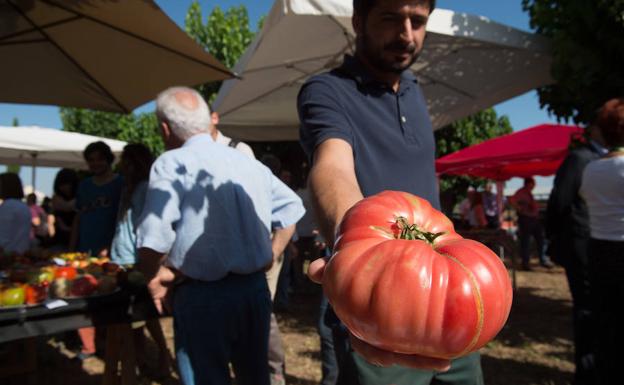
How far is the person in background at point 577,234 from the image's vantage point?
331 cm

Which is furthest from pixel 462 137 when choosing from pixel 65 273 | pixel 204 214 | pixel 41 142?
pixel 204 214

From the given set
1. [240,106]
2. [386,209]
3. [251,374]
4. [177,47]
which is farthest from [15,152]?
[386,209]

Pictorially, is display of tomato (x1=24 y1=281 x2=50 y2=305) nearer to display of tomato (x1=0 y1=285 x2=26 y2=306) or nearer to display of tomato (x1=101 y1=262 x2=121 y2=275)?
display of tomato (x1=0 y1=285 x2=26 y2=306)

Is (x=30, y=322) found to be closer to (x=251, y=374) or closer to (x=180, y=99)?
(x=251, y=374)

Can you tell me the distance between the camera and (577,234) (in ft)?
11.3

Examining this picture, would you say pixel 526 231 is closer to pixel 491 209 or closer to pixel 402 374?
pixel 491 209

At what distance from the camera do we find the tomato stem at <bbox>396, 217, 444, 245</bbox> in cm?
89

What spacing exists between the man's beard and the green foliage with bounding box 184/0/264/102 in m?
18.0

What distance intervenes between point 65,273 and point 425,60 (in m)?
4.40

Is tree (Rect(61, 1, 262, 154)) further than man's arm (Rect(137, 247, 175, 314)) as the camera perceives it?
Yes

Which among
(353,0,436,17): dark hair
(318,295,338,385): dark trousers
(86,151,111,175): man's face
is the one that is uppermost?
(353,0,436,17): dark hair

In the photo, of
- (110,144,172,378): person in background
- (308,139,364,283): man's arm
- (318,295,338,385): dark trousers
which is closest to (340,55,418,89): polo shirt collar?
(308,139,364,283): man's arm

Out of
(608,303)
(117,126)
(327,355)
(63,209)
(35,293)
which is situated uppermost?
(117,126)

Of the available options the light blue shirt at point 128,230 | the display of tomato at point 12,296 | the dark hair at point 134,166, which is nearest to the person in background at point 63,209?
the light blue shirt at point 128,230
